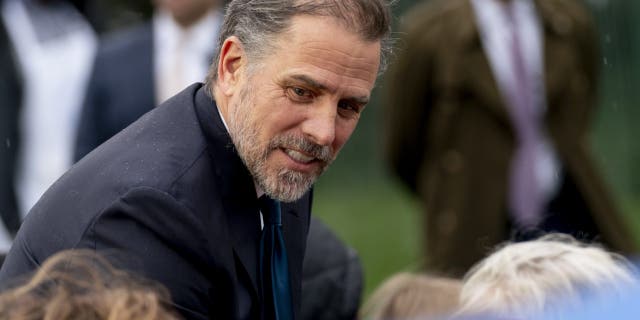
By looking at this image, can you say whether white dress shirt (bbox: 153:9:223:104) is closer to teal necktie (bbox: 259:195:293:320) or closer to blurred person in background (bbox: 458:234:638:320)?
teal necktie (bbox: 259:195:293:320)

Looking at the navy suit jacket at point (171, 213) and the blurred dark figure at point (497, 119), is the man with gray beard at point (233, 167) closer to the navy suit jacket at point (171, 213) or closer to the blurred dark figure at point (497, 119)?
the navy suit jacket at point (171, 213)

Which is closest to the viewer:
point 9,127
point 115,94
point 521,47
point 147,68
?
point 115,94

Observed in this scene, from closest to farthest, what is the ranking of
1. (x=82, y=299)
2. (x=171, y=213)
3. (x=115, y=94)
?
(x=82, y=299), (x=171, y=213), (x=115, y=94)

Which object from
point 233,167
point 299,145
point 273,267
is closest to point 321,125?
point 299,145

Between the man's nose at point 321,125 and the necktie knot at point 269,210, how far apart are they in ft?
0.76

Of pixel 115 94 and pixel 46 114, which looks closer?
pixel 115 94

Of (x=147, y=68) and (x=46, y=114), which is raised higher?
(x=147, y=68)

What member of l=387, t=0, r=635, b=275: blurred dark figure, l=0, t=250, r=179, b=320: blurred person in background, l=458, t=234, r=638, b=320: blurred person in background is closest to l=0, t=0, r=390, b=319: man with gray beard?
l=0, t=250, r=179, b=320: blurred person in background

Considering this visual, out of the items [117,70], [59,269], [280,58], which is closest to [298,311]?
[280,58]

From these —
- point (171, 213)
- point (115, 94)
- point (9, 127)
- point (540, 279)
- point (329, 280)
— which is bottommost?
point (9, 127)

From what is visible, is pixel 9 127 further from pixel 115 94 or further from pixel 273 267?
pixel 273 267

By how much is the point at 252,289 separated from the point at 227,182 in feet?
0.82

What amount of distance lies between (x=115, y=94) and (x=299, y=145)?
10.9ft

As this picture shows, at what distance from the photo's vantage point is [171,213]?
10.1ft
